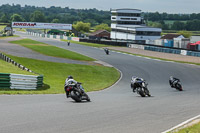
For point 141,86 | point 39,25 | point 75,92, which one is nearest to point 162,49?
point 141,86

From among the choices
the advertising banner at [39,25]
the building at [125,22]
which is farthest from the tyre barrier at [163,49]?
the building at [125,22]

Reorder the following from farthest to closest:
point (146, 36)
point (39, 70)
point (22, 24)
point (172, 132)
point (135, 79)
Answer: point (146, 36) → point (22, 24) → point (39, 70) → point (135, 79) → point (172, 132)

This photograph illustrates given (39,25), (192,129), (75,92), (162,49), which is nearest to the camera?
(192,129)

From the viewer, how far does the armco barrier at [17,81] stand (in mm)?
22297

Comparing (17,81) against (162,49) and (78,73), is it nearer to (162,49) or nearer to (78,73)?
(78,73)

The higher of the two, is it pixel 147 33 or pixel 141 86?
pixel 147 33

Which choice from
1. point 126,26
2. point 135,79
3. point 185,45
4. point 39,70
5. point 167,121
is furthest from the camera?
point 126,26

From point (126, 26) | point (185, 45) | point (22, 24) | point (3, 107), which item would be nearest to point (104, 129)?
point (3, 107)

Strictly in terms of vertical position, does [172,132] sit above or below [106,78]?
above

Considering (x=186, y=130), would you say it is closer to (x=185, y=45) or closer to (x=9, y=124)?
(x=9, y=124)

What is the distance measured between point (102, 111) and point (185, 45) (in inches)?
3083

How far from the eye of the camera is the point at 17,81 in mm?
22766

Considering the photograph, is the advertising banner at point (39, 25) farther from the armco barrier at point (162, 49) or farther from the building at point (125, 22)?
the armco barrier at point (162, 49)

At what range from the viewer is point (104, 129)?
1063 cm
